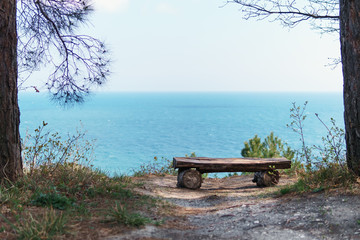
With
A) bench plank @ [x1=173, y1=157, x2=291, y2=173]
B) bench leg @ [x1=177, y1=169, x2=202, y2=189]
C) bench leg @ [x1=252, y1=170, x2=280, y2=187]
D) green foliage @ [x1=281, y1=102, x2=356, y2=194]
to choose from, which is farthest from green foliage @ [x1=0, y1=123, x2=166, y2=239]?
bench leg @ [x1=252, y1=170, x2=280, y2=187]

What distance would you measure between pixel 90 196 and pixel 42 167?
1.62 m

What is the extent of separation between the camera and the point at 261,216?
16.8ft

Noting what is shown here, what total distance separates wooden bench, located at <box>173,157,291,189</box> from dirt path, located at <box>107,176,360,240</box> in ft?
5.21

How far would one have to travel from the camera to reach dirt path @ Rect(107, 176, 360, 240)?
440cm

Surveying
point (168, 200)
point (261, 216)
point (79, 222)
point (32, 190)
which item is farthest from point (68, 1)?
point (261, 216)

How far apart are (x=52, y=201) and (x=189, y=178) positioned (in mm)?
3746

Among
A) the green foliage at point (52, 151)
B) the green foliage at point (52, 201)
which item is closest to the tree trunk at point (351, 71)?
the green foliage at point (52, 201)

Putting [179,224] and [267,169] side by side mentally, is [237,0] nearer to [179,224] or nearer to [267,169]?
[267,169]

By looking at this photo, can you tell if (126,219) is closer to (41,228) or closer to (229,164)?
(41,228)

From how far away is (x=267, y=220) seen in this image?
492 centimetres

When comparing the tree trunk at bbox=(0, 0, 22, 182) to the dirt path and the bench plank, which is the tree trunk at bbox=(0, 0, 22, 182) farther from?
the bench plank

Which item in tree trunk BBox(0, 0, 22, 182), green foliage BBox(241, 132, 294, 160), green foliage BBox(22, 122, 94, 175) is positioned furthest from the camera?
green foliage BBox(241, 132, 294, 160)

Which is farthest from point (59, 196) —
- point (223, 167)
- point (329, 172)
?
point (329, 172)

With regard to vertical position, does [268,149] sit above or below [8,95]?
below
